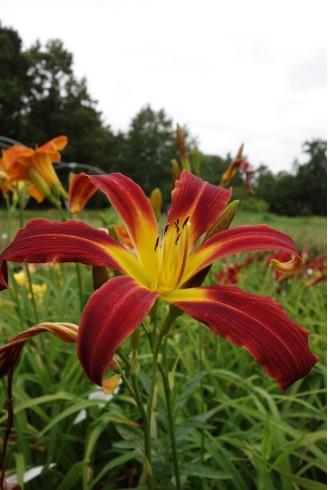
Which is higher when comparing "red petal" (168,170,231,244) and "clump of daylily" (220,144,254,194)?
"clump of daylily" (220,144,254,194)

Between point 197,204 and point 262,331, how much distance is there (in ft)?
0.80

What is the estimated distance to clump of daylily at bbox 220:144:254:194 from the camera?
1128 millimetres

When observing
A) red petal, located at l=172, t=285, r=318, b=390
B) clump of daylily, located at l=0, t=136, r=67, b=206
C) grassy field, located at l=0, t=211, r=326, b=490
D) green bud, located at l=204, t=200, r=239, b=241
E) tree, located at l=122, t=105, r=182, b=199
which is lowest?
grassy field, located at l=0, t=211, r=326, b=490

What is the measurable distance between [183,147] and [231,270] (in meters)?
1.13

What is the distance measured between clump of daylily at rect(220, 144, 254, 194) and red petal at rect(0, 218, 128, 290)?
0.69 meters

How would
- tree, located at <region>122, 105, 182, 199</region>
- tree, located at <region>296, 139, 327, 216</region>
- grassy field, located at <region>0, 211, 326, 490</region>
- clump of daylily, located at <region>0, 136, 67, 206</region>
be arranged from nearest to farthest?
grassy field, located at <region>0, 211, 326, 490</region> < clump of daylily, located at <region>0, 136, 67, 206</region> < tree, located at <region>296, 139, 327, 216</region> < tree, located at <region>122, 105, 182, 199</region>

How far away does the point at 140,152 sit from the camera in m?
27.1

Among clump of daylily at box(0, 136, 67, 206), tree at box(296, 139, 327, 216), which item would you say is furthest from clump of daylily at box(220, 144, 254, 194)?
tree at box(296, 139, 327, 216)

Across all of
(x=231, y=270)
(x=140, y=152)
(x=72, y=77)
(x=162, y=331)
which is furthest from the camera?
(x=140, y=152)

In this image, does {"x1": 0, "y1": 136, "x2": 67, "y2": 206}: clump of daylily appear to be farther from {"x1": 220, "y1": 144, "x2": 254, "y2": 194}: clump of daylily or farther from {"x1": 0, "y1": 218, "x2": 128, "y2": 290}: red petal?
{"x1": 0, "y1": 218, "x2": 128, "y2": 290}: red petal

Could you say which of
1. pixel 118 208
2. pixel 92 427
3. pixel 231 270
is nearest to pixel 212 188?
pixel 118 208

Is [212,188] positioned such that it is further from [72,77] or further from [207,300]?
[72,77]

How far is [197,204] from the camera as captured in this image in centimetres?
60

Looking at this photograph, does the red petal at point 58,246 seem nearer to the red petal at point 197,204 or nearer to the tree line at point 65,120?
the red petal at point 197,204
